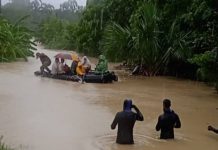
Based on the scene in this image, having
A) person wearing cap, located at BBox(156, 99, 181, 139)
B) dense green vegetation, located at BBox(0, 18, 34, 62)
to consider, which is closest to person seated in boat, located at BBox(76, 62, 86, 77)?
dense green vegetation, located at BBox(0, 18, 34, 62)

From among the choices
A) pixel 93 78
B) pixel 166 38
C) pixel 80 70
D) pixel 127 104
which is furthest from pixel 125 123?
pixel 166 38

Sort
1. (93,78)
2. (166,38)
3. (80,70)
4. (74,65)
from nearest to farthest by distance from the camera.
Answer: (93,78) → (80,70) → (74,65) → (166,38)

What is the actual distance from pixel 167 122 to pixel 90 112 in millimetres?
3531

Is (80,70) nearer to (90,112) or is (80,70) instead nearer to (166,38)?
(166,38)

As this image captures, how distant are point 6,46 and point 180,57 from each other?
38.0 feet

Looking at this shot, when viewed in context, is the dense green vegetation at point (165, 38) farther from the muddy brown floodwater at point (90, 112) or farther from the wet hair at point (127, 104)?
the wet hair at point (127, 104)

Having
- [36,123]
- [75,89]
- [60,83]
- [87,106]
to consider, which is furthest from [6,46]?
[36,123]

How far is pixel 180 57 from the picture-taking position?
22734 mm

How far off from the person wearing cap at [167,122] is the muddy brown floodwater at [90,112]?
0.65ft

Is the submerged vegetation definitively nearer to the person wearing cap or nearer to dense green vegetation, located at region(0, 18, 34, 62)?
dense green vegetation, located at region(0, 18, 34, 62)

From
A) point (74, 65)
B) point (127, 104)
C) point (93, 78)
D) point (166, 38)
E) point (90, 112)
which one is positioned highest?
point (166, 38)

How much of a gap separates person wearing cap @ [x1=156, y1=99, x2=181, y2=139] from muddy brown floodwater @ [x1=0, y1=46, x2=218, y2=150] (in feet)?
0.65

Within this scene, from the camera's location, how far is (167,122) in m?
10.0

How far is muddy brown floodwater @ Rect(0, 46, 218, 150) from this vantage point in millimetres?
9867
